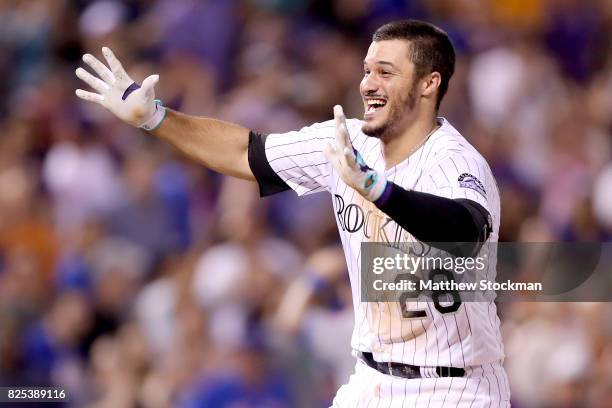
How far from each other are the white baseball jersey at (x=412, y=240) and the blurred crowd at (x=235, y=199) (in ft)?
5.62

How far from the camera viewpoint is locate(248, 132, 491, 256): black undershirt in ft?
12.2

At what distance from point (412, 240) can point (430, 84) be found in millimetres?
589

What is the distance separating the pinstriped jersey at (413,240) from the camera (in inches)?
161

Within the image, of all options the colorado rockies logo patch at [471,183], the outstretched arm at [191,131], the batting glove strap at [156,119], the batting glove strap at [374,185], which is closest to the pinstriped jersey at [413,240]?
the colorado rockies logo patch at [471,183]

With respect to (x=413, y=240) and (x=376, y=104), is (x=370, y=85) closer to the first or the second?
(x=376, y=104)

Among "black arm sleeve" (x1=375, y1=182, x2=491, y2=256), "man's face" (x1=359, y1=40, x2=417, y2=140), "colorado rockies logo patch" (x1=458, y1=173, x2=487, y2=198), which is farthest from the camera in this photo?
"man's face" (x1=359, y1=40, x2=417, y2=140)

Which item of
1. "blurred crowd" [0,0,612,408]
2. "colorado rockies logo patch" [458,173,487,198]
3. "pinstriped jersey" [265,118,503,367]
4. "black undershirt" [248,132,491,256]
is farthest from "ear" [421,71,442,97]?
"blurred crowd" [0,0,612,408]

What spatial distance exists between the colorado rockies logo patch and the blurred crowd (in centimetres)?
202

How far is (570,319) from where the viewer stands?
235 inches

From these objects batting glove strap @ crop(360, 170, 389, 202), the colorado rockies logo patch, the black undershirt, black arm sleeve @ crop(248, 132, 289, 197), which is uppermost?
black arm sleeve @ crop(248, 132, 289, 197)

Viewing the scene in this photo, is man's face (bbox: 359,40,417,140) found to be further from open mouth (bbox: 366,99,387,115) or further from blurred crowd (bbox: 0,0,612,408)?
blurred crowd (bbox: 0,0,612,408)

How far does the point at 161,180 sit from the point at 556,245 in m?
2.99

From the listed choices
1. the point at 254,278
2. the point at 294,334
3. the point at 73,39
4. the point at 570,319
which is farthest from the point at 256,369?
the point at 73,39

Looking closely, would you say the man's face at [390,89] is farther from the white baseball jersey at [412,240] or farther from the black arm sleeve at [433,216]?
the black arm sleeve at [433,216]
